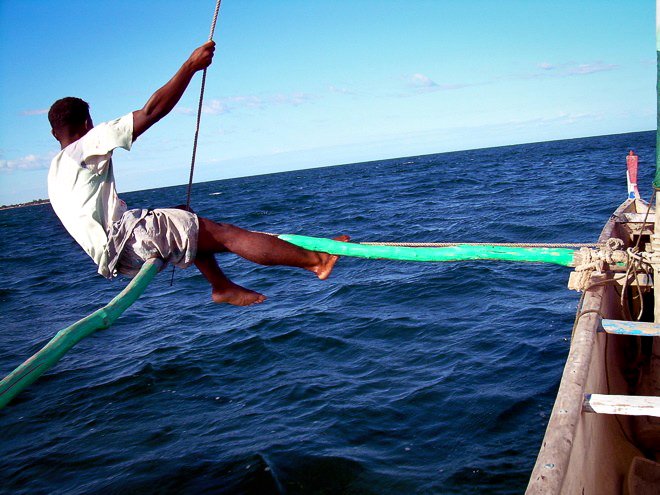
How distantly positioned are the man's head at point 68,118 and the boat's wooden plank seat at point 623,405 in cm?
384

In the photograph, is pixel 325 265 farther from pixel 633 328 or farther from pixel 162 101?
pixel 633 328

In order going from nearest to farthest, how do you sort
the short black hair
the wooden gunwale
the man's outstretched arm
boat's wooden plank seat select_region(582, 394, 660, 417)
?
the wooden gunwale, boat's wooden plank seat select_region(582, 394, 660, 417), the man's outstretched arm, the short black hair

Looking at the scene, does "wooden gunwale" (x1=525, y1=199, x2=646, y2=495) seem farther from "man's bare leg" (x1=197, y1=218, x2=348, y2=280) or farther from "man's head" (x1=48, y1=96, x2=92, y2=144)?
"man's head" (x1=48, y1=96, x2=92, y2=144)

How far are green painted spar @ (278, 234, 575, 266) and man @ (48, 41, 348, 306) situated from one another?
22 centimetres

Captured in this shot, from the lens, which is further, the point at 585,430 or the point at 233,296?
the point at 233,296

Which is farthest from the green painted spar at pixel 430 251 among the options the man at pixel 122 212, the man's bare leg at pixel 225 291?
the man's bare leg at pixel 225 291

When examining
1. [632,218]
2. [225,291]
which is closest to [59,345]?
[225,291]

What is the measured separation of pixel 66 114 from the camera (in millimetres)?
3861

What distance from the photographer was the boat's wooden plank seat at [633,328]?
13.5 feet

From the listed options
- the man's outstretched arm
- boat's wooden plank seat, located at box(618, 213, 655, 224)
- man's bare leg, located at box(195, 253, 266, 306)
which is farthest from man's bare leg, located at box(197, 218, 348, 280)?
boat's wooden plank seat, located at box(618, 213, 655, 224)

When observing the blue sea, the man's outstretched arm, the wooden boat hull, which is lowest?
→ the blue sea

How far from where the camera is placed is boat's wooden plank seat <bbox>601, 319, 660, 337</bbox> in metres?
4.10

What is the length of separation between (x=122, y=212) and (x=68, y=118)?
738mm

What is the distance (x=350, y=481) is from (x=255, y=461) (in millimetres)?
1124
